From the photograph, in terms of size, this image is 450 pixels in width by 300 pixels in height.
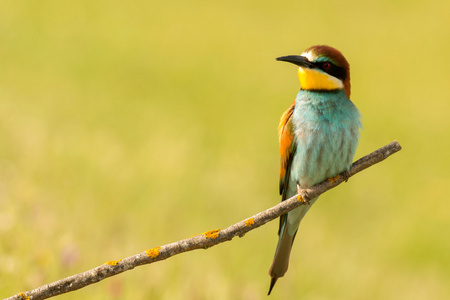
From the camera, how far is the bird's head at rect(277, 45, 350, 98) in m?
2.98

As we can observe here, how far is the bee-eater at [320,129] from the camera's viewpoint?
124 inches

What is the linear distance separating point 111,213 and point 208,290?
3.63ft

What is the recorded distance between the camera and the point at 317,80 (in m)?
3.18

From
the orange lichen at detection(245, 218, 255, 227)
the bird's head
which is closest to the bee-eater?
the bird's head

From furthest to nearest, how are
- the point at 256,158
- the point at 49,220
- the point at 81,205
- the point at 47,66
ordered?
1. the point at 47,66
2. the point at 256,158
3. the point at 81,205
4. the point at 49,220

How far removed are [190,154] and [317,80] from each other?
306 centimetres

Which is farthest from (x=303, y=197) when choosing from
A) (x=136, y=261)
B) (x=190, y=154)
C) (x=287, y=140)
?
(x=190, y=154)

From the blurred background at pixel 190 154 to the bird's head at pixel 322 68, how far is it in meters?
1.02

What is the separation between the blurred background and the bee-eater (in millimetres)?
630

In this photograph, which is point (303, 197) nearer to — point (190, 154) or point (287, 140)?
point (287, 140)

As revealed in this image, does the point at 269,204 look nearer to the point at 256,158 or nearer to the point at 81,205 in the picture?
the point at 256,158

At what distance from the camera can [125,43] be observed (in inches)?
394

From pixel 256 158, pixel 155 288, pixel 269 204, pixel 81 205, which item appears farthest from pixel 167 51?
pixel 155 288

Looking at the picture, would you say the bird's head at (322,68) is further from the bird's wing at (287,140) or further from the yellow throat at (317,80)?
the bird's wing at (287,140)
